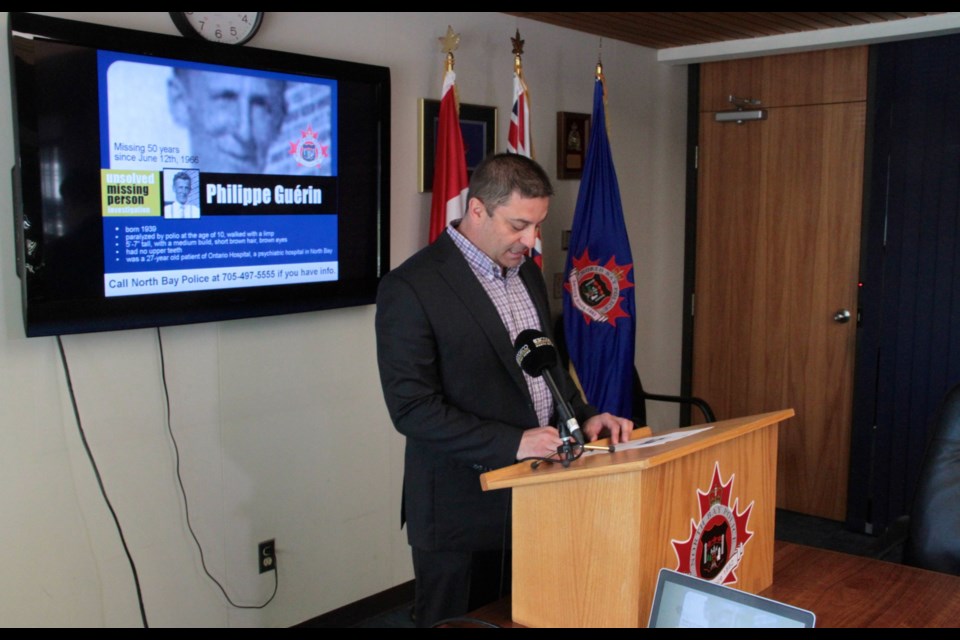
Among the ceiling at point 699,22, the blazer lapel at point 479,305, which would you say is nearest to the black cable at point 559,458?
the blazer lapel at point 479,305

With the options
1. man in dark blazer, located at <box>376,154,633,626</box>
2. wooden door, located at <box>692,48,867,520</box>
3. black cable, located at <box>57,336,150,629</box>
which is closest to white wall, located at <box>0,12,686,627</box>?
black cable, located at <box>57,336,150,629</box>

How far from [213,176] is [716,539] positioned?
5.72 feet

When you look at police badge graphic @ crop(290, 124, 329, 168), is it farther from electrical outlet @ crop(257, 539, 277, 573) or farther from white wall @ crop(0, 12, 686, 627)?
electrical outlet @ crop(257, 539, 277, 573)

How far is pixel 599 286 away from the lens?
3902 mm

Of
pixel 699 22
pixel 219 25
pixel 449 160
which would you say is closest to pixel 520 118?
pixel 449 160

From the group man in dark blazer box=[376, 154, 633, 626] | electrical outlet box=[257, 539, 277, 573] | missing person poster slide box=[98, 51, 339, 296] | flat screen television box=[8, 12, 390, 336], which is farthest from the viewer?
electrical outlet box=[257, 539, 277, 573]

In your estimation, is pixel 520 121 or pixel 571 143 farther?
pixel 571 143

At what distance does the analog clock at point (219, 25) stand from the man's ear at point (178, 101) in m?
0.18

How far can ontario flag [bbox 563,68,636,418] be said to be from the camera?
3873mm

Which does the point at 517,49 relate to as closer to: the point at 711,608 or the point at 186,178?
the point at 186,178

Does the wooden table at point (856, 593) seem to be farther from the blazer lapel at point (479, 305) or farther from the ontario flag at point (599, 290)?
the ontario flag at point (599, 290)

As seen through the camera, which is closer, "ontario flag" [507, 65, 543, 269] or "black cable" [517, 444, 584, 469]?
"black cable" [517, 444, 584, 469]

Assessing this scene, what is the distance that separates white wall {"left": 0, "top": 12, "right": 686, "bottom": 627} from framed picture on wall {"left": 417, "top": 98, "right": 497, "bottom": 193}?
0.04m
